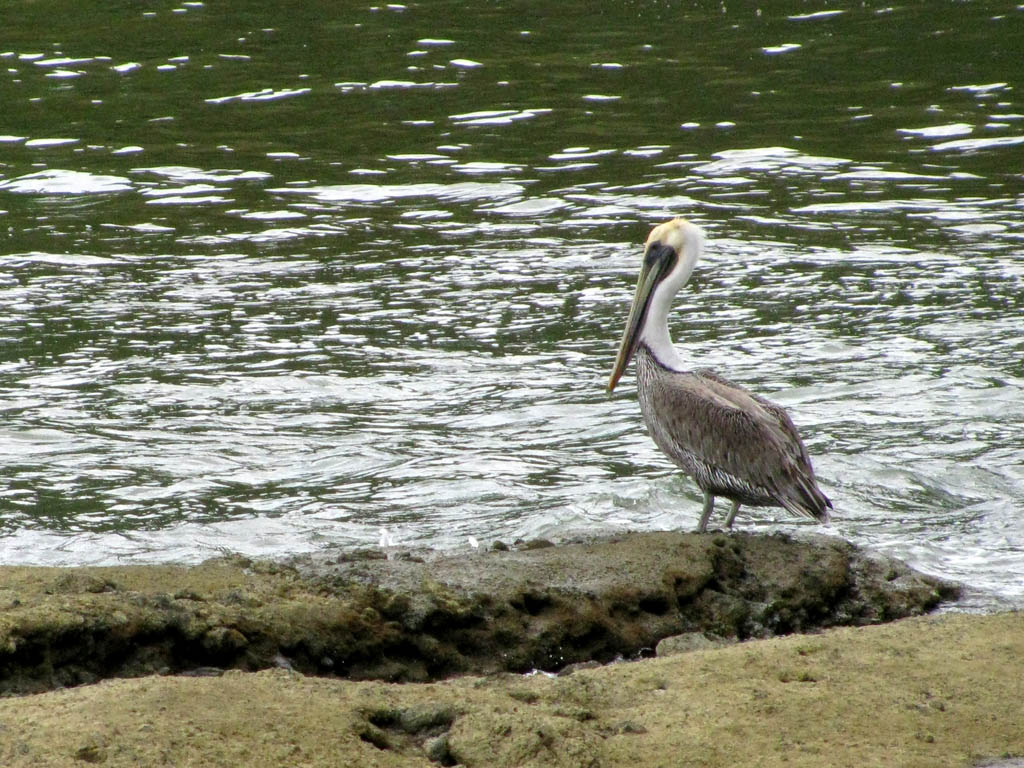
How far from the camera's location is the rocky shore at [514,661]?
379 centimetres

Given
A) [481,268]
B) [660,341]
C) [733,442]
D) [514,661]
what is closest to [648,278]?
[660,341]

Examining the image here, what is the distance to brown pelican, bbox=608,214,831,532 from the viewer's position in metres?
6.14

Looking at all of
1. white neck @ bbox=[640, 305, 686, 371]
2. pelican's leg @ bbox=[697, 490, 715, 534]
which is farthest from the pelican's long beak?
pelican's leg @ bbox=[697, 490, 715, 534]

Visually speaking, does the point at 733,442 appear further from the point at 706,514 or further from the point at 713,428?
the point at 706,514

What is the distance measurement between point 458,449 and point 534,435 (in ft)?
1.56

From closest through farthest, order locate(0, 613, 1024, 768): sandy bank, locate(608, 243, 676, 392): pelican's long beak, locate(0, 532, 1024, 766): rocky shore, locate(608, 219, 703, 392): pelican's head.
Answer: locate(0, 613, 1024, 768): sandy bank
locate(0, 532, 1024, 766): rocky shore
locate(608, 219, 703, 392): pelican's head
locate(608, 243, 676, 392): pelican's long beak

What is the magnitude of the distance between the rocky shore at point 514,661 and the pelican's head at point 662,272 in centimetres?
151

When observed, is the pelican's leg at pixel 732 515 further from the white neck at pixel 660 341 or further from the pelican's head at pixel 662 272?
the pelican's head at pixel 662 272

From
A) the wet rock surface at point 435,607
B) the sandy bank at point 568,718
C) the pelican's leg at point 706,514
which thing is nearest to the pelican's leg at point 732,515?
the pelican's leg at point 706,514

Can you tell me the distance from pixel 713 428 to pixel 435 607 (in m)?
1.86

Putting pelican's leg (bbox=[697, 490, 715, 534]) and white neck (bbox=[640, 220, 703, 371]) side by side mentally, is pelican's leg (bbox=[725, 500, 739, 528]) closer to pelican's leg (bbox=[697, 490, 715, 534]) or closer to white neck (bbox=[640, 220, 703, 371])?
pelican's leg (bbox=[697, 490, 715, 534])

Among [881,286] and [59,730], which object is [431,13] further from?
[59,730]

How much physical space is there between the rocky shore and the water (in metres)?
1.07

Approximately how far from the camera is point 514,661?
4.95 meters
